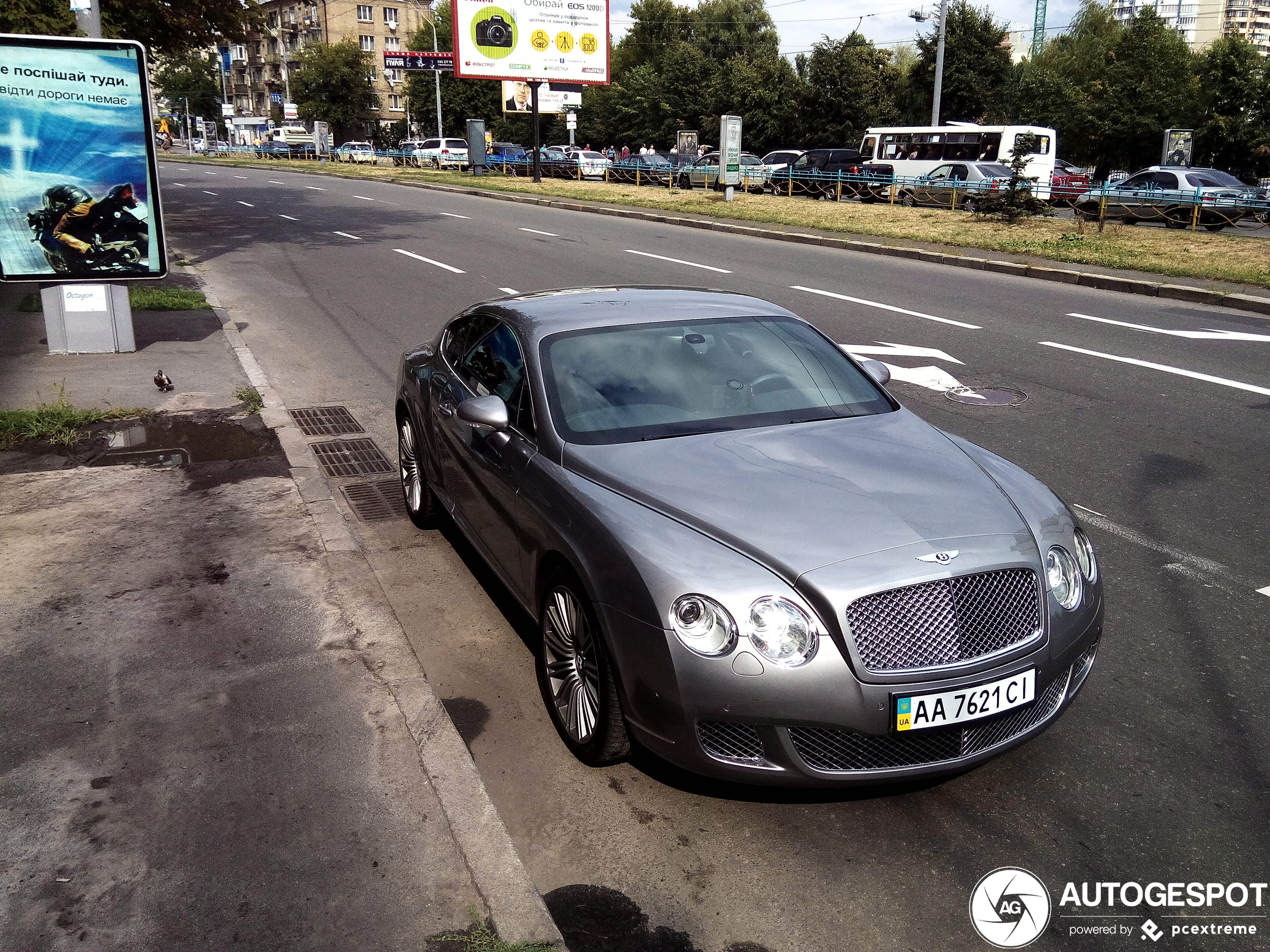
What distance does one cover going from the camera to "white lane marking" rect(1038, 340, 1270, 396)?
30.1ft

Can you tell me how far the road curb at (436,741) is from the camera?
3.05m

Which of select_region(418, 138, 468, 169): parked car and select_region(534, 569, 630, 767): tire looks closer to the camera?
select_region(534, 569, 630, 767): tire

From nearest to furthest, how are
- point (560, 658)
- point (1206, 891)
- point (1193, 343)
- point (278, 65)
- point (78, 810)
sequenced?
point (1206, 891)
point (78, 810)
point (560, 658)
point (1193, 343)
point (278, 65)

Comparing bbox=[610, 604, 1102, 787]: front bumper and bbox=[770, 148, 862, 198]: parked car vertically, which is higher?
bbox=[770, 148, 862, 198]: parked car

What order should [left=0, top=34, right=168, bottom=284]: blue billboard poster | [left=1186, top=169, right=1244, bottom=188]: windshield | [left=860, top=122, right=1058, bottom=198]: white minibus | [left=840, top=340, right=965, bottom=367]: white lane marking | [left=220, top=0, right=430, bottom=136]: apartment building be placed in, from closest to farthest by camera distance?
[left=0, top=34, right=168, bottom=284]: blue billboard poster
[left=840, top=340, right=965, bottom=367]: white lane marking
[left=1186, top=169, right=1244, bottom=188]: windshield
[left=860, top=122, right=1058, bottom=198]: white minibus
[left=220, top=0, right=430, bottom=136]: apartment building

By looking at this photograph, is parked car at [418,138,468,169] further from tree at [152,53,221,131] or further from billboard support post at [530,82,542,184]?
tree at [152,53,221,131]

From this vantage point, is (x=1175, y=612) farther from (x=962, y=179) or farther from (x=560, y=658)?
(x=962, y=179)

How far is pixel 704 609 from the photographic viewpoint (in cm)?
323

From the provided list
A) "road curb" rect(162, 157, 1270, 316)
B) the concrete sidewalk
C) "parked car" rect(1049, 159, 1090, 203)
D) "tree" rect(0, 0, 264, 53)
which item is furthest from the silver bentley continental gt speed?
"parked car" rect(1049, 159, 1090, 203)

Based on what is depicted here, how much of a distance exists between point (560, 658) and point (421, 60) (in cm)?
8578

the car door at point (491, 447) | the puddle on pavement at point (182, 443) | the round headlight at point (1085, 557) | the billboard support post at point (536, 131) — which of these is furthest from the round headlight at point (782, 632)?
the billboard support post at point (536, 131)

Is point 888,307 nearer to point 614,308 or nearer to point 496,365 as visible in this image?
point 614,308

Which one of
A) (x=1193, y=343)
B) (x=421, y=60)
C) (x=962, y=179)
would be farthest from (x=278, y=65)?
(x=1193, y=343)

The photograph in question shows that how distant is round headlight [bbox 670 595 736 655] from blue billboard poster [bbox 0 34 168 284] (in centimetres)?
886
